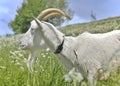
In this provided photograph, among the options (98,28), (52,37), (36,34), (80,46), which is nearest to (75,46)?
(80,46)

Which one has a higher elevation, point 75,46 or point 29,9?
point 75,46

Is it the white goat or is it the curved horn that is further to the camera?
the curved horn

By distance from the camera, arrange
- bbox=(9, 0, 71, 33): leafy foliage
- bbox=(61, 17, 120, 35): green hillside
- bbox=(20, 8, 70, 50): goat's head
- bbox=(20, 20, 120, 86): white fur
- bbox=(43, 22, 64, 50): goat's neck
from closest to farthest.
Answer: bbox=(20, 20, 120, 86): white fur
bbox=(43, 22, 64, 50): goat's neck
bbox=(20, 8, 70, 50): goat's head
bbox=(61, 17, 120, 35): green hillside
bbox=(9, 0, 71, 33): leafy foliage

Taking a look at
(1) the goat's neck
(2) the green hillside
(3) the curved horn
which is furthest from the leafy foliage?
(1) the goat's neck

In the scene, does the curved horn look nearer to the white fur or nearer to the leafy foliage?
the white fur

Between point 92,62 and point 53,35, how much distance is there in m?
1.31

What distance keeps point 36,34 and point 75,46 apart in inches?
46.7

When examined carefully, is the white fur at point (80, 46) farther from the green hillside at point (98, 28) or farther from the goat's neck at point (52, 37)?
the green hillside at point (98, 28)

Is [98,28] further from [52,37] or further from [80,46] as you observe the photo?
[80,46]

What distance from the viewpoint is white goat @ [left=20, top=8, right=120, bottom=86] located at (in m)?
8.54

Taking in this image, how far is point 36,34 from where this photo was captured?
9.77 metres

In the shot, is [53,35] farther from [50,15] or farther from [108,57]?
[108,57]

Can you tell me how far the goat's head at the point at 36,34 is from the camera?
31.8 feet

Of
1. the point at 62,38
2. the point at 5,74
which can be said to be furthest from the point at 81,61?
the point at 5,74
